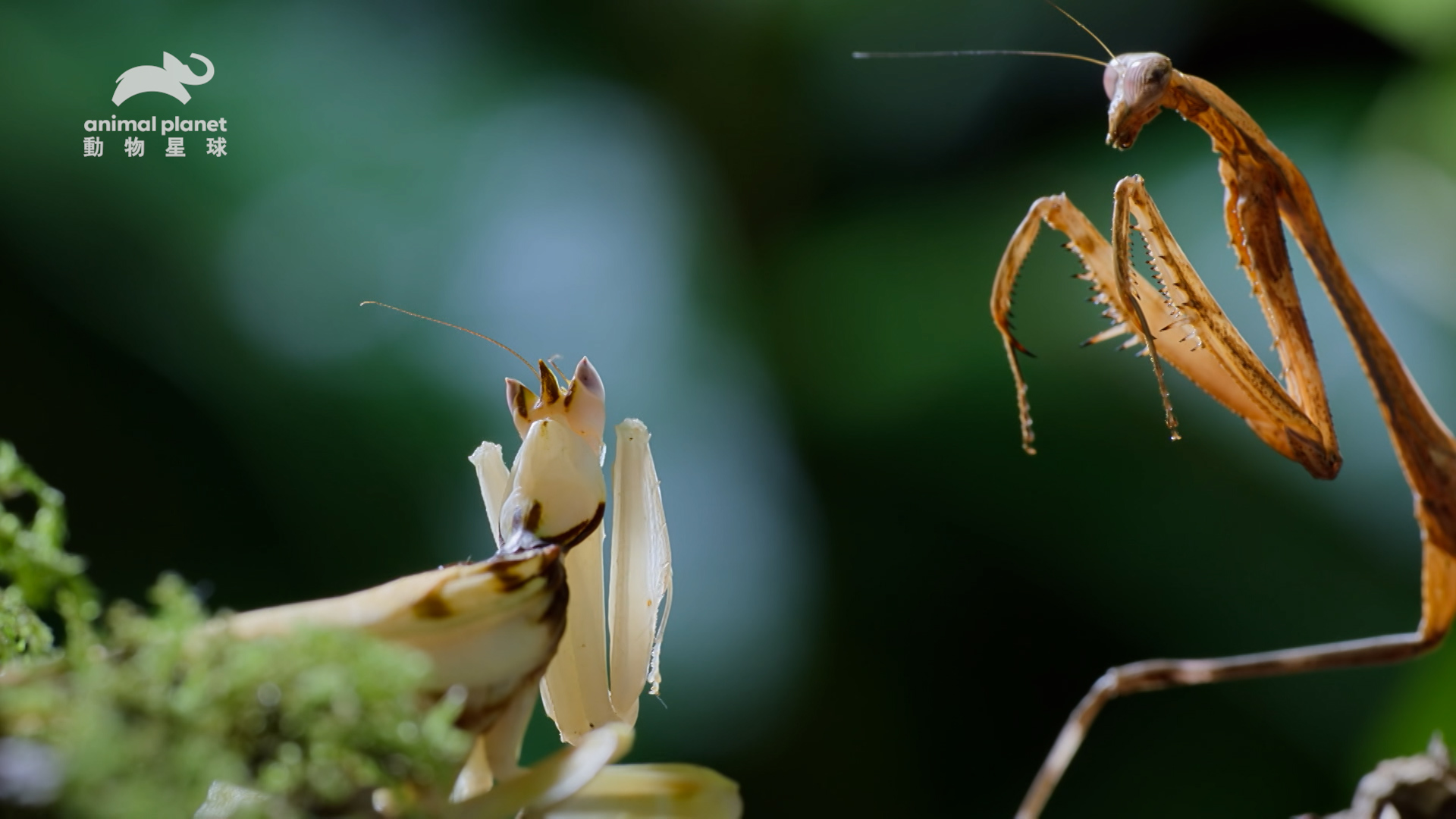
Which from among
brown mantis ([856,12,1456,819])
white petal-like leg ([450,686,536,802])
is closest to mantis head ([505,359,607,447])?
white petal-like leg ([450,686,536,802])

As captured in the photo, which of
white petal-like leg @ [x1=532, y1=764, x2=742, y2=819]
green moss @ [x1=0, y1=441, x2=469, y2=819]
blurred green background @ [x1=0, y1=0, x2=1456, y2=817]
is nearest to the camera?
green moss @ [x1=0, y1=441, x2=469, y2=819]

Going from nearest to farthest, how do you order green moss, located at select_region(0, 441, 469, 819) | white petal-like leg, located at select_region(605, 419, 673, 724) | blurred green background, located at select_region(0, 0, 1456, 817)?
green moss, located at select_region(0, 441, 469, 819)
white petal-like leg, located at select_region(605, 419, 673, 724)
blurred green background, located at select_region(0, 0, 1456, 817)

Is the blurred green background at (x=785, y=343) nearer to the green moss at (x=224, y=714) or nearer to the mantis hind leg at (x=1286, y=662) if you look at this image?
the mantis hind leg at (x=1286, y=662)

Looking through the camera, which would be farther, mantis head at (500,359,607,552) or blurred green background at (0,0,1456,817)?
blurred green background at (0,0,1456,817)

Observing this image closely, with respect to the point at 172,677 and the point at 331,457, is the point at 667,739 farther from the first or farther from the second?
the point at 172,677

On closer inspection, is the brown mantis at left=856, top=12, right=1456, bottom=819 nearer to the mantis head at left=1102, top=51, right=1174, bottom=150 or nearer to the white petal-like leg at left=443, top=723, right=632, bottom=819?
the mantis head at left=1102, top=51, right=1174, bottom=150

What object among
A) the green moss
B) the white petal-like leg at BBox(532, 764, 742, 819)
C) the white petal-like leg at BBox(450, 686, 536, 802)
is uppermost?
→ the green moss

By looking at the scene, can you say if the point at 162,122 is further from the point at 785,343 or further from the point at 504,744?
the point at 504,744

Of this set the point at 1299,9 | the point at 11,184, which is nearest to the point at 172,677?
the point at 11,184
